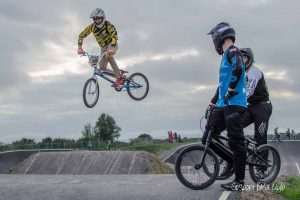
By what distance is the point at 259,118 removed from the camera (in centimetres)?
1007

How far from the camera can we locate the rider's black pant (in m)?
10.1

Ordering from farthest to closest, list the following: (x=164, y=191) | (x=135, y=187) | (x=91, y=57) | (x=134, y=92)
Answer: (x=134, y=92)
(x=91, y=57)
(x=135, y=187)
(x=164, y=191)

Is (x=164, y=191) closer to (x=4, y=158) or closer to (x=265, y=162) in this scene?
(x=265, y=162)

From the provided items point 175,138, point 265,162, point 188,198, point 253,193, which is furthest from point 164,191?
point 175,138

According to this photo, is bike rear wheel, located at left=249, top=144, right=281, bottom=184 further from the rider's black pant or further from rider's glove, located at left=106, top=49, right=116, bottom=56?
rider's glove, located at left=106, top=49, right=116, bottom=56

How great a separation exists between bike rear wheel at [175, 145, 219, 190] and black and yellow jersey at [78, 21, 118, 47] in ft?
21.0

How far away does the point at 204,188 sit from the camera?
8.80m

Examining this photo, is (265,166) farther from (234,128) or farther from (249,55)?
(249,55)

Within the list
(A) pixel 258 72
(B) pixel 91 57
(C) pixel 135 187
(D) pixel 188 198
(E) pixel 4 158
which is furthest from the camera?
(E) pixel 4 158

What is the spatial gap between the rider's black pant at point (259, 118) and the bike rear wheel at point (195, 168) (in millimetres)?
1751

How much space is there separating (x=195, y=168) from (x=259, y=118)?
87.4 inches

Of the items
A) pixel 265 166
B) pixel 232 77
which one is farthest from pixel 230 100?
pixel 265 166

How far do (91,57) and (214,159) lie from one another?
25.9ft

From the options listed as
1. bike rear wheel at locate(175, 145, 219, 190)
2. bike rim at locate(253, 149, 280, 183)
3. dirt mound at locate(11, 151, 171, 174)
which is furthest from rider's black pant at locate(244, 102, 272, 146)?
dirt mound at locate(11, 151, 171, 174)
